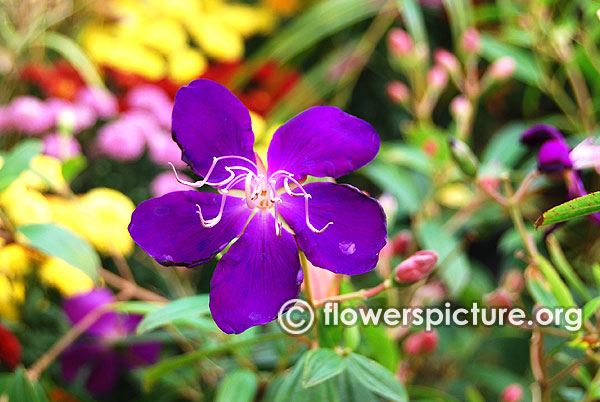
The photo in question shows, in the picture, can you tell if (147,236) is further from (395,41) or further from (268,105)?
(268,105)

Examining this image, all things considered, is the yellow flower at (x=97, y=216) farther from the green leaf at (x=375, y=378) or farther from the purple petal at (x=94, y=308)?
the green leaf at (x=375, y=378)

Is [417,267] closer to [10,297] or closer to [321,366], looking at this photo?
[321,366]

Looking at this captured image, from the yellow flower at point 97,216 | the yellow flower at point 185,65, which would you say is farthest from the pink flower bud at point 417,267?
the yellow flower at point 185,65

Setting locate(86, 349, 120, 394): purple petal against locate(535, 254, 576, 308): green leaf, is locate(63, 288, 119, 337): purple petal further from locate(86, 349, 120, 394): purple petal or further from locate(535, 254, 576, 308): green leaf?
locate(535, 254, 576, 308): green leaf

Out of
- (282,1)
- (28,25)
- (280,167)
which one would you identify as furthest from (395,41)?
(28,25)

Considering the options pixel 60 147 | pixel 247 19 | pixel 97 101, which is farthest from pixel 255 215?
pixel 247 19

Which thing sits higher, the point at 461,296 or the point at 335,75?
the point at 335,75

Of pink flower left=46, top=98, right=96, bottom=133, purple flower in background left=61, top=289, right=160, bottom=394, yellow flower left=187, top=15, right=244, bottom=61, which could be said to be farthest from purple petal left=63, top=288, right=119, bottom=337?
yellow flower left=187, top=15, right=244, bottom=61

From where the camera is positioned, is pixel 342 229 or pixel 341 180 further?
pixel 341 180
